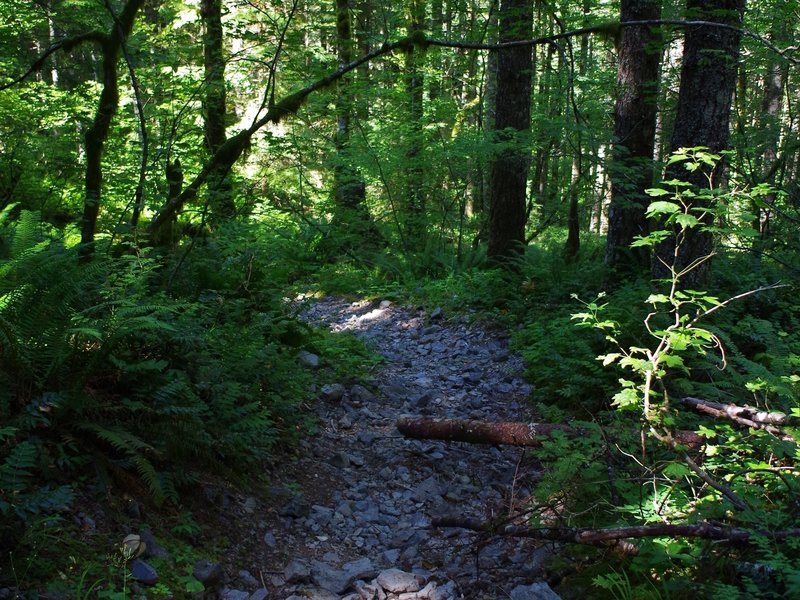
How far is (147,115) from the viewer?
24.9 feet

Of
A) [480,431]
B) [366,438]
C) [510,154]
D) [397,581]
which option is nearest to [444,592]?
[397,581]

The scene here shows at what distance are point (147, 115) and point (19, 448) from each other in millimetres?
6044

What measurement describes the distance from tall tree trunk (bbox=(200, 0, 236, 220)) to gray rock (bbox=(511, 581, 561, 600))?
4.38 meters

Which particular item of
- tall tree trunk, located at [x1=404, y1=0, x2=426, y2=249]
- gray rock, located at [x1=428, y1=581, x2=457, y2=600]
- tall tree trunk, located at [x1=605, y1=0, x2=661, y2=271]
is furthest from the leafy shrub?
tall tree trunk, located at [x1=404, y1=0, x2=426, y2=249]

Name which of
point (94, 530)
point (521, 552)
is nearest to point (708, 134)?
point (521, 552)

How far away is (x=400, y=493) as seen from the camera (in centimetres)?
472

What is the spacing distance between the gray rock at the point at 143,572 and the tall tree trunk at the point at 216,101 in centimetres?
365

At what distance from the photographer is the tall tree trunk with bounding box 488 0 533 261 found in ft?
34.1

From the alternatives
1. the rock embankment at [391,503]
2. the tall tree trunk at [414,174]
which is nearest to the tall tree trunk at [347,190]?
the tall tree trunk at [414,174]

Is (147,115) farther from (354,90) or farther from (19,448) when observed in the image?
(19,448)

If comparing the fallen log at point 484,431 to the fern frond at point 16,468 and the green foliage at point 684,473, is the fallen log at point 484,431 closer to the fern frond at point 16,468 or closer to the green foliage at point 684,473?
the green foliage at point 684,473

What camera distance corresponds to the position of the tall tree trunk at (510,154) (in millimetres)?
10406

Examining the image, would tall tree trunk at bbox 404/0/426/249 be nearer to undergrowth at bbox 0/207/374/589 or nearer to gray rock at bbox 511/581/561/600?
undergrowth at bbox 0/207/374/589

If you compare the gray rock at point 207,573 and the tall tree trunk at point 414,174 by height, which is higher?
the tall tree trunk at point 414,174
